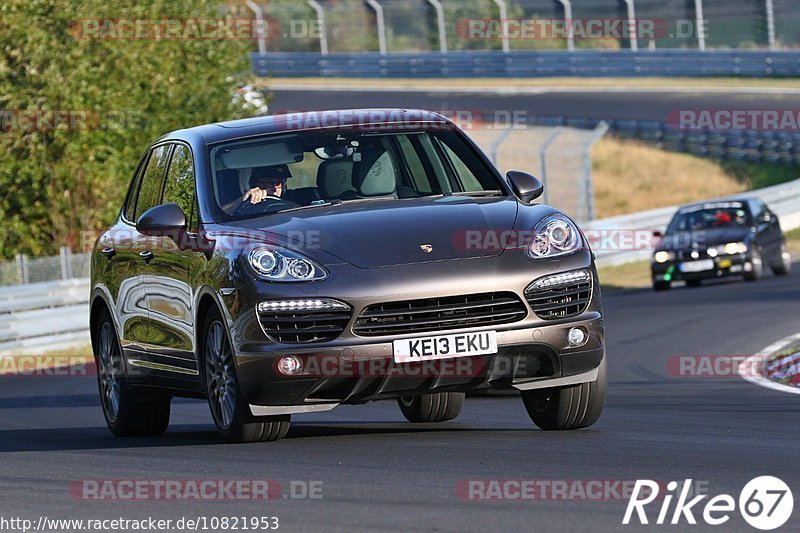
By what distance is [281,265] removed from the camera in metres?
8.16

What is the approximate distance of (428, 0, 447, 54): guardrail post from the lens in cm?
4653

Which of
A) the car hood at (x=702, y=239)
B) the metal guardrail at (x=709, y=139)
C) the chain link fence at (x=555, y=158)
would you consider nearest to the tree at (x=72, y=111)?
the chain link fence at (x=555, y=158)

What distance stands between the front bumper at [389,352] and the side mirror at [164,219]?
2.78 feet

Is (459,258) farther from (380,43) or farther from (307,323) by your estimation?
(380,43)

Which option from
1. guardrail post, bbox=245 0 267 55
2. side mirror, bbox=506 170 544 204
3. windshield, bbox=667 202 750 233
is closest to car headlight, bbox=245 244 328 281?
side mirror, bbox=506 170 544 204

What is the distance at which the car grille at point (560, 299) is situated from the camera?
8.21 metres

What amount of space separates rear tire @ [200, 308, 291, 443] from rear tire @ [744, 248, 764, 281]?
58.7 ft

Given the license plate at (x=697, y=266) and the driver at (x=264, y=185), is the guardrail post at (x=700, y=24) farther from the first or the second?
the driver at (x=264, y=185)

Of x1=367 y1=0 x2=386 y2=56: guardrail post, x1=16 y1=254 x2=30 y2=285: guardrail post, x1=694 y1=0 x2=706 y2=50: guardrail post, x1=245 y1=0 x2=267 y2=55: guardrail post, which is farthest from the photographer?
x1=367 y1=0 x2=386 y2=56: guardrail post

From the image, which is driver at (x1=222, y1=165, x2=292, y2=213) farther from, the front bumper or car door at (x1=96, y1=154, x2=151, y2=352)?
car door at (x1=96, y1=154, x2=151, y2=352)

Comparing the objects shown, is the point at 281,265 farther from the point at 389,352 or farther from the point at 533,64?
the point at 533,64

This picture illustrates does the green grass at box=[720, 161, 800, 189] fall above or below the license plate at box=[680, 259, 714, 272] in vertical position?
below

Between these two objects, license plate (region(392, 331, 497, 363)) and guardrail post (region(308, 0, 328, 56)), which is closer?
license plate (region(392, 331, 497, 363))

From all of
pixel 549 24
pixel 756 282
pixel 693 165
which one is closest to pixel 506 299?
pixel 756 282
